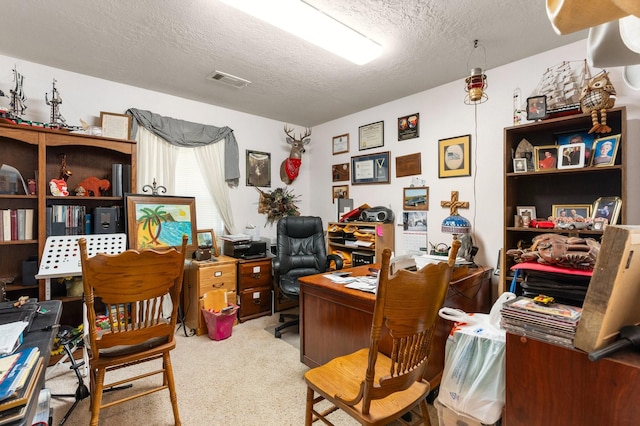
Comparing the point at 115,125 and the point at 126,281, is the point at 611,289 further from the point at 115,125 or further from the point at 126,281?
the point at 115,125

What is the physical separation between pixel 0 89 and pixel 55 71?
443 millimetres

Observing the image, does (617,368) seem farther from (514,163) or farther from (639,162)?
(639,162)

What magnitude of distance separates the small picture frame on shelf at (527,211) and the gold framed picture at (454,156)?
621 millimetres

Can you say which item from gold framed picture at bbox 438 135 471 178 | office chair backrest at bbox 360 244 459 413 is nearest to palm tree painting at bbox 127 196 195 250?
office chair backrest at bbox 360 244 459 413

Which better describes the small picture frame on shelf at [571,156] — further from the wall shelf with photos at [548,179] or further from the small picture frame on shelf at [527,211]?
the small picture frame on shelf at [527,211]

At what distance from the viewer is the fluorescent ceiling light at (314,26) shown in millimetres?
1855

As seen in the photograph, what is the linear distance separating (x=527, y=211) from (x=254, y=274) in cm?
279

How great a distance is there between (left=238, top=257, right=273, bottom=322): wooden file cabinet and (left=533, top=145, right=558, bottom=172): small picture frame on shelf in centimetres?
282

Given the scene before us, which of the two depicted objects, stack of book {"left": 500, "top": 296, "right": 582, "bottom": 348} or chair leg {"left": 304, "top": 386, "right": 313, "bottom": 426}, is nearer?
stack of book {"left": 500, "top": 296, "right": 582, "bottom": 348}

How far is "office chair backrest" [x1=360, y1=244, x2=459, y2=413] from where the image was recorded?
110 cm

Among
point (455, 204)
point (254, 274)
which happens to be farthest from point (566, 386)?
point (254, 274)

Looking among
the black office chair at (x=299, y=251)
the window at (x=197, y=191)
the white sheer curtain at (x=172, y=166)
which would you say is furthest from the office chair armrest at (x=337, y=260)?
the window at (x=197, y=191)

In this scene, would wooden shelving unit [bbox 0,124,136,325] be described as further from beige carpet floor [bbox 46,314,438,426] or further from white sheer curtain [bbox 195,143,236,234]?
beige carpet floor [bbox 46,314,438,426]

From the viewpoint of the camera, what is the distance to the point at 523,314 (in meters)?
1.05
